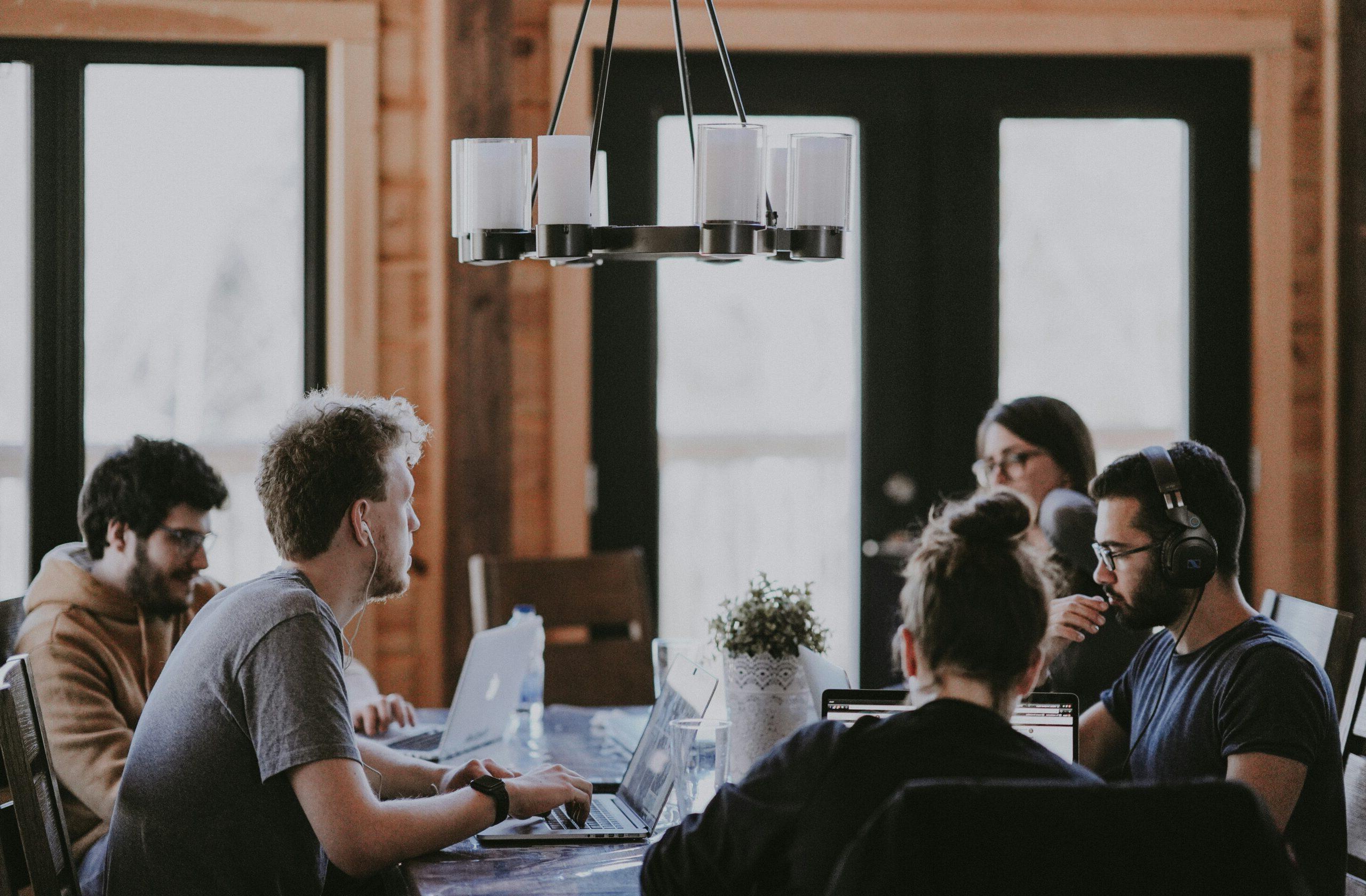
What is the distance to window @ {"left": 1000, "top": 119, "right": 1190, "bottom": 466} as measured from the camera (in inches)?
153

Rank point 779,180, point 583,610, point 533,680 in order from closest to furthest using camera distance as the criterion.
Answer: point 779,180 < point 533,680 < point 583,610

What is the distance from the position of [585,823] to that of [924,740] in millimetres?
757

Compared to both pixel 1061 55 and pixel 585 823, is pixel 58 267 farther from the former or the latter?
pixel 1061 55

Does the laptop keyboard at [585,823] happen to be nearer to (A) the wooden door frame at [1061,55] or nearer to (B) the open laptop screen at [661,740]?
(B) the open laptop screen at [661,740]

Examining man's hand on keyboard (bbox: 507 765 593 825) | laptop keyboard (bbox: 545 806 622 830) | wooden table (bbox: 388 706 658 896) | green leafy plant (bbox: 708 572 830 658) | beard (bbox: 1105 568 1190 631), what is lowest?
wooden table (bbox: 388 706 658 896)

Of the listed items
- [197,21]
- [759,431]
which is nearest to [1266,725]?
[759,431]

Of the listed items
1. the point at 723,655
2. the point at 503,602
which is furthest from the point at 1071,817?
the point at 503,602

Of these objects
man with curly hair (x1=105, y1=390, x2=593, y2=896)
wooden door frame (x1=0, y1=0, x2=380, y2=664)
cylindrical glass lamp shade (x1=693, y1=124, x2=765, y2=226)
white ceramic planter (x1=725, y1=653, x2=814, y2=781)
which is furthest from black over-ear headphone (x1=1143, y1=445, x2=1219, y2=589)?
wooden door frame (x1=0, y1=0, x2=380, y2=664)

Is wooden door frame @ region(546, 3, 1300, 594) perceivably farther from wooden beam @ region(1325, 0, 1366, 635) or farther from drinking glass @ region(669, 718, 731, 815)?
drinking glass @ region(669, 718, 731, 815)

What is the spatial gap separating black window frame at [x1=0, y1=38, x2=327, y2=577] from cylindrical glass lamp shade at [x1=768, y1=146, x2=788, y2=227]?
6.95 ft

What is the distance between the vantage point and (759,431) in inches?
153

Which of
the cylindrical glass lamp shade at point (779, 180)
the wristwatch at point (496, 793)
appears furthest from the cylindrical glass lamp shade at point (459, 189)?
the wristwatch at point (496, 793)

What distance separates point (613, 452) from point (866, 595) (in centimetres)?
83

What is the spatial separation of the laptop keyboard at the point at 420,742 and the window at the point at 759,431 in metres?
1.41
